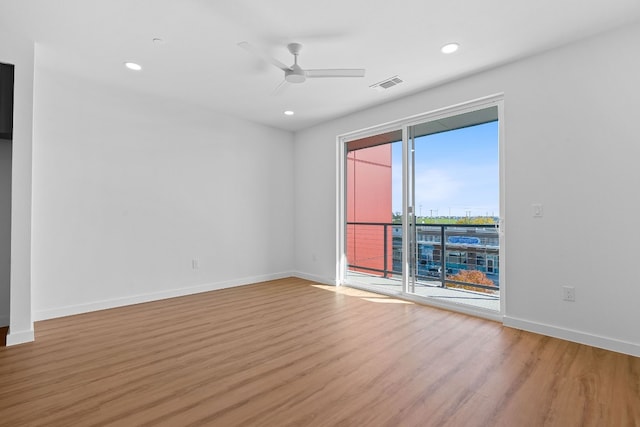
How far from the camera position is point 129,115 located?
3855 mm

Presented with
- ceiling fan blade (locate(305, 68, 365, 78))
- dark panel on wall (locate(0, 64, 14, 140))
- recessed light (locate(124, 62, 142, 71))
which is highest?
recessed light (locate(124, 62, 142, 71))

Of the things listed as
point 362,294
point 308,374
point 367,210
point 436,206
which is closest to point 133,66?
point 308,374

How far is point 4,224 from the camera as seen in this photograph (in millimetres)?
3148

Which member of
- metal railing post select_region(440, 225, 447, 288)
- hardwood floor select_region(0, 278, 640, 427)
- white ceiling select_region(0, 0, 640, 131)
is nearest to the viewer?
hardwood floor select_region(0, 278, 640, 427)

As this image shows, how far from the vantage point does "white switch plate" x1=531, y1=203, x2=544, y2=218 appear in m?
2.90

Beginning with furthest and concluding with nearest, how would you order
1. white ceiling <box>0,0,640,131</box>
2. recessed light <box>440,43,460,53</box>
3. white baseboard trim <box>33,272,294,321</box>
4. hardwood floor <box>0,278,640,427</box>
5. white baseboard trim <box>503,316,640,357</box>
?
white baseboard trim <box>33,272,294,321</box> < recessed light <box>440,43,460,53</box> < white baseboard trim <box>503,316,640,357</box> < white ceiling <box>0,0,640,131</box> < hardwood floor <box>0,278,640,427</box>

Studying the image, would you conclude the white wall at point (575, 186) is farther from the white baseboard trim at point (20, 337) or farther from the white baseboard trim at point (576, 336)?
the white baseboard trim at point (20, 337)

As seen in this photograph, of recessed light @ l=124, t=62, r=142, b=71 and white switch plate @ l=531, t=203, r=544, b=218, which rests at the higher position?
recessed light @ l=124, t=62, r=142, b=71

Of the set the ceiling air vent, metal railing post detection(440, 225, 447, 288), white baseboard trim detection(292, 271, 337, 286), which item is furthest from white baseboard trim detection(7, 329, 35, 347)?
metal railing post detection(440, 225, 447, 288)

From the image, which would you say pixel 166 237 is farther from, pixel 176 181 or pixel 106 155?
pixel 106 155

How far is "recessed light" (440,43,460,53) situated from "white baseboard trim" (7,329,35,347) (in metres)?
4.50

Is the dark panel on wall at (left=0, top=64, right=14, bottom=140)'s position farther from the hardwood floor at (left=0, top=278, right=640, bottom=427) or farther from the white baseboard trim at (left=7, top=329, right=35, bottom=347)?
the hardwood floor at (left=0, top=278, right=640, bottom=427)

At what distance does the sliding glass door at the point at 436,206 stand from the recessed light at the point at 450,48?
0.85 m

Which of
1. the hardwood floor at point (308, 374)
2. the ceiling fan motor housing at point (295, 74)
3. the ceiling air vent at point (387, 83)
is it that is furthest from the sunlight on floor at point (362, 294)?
the ceiling fan motor housing at point (295, 74)
